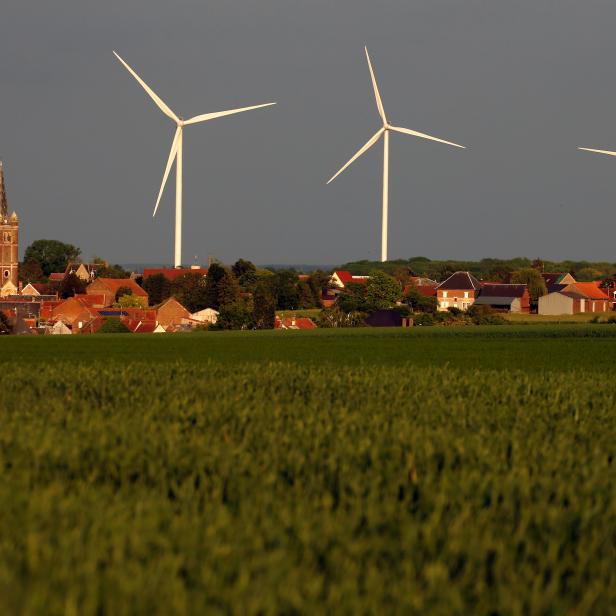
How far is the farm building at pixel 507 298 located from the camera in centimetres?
14425

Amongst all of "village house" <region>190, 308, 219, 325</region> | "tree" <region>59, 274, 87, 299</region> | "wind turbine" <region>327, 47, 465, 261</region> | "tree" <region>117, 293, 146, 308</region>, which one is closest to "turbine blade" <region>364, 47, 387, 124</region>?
"wind turbine" <region>327, 47, 465, 261</region>

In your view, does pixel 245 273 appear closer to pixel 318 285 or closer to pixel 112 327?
pixel 318 285

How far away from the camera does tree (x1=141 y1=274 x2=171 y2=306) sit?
16750 centimetres

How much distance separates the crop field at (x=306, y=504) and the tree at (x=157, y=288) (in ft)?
481

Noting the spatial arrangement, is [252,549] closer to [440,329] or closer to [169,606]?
[169,606]

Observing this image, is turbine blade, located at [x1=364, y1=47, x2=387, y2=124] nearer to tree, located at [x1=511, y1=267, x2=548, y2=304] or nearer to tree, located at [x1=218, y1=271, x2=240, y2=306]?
tree, located at [x1=218, y1=271, x2=240, y2=306]

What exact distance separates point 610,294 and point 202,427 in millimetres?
151177

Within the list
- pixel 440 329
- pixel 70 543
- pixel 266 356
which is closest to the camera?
pixel 70 543

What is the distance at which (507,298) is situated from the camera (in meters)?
146

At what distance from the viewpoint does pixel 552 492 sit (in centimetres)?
1170

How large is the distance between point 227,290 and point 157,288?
3706 cm

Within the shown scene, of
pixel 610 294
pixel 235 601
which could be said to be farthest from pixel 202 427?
pixel 610 294

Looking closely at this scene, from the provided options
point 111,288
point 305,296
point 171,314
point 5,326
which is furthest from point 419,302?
point 5,326

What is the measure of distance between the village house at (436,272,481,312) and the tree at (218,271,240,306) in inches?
1422
